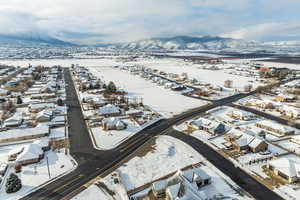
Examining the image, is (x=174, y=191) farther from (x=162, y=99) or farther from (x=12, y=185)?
(x=162, y=99)

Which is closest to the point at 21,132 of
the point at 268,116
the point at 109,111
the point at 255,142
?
the point at 109,111

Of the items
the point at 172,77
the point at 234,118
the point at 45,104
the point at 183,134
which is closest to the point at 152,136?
the point at 183,134

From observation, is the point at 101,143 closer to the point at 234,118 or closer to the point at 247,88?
the point at 234,118

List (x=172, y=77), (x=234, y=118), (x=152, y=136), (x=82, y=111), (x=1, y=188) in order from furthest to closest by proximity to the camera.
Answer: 1. (x=172, y=77)
2. (x=82, y=111)
3. (x=234, y=118)
4. (x=152, y=136)
5. (x=1, y=188)

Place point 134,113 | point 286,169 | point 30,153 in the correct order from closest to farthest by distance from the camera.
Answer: point 286,169 < point 30,153 < point 134,113

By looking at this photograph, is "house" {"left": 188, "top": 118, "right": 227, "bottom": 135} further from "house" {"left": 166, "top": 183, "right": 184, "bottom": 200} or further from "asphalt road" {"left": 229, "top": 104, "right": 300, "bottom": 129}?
"house" {"left": 166, "top": 183, "right": 184, "bottom": 200}

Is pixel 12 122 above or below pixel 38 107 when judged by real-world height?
below

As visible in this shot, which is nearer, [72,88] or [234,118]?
[234,118]
